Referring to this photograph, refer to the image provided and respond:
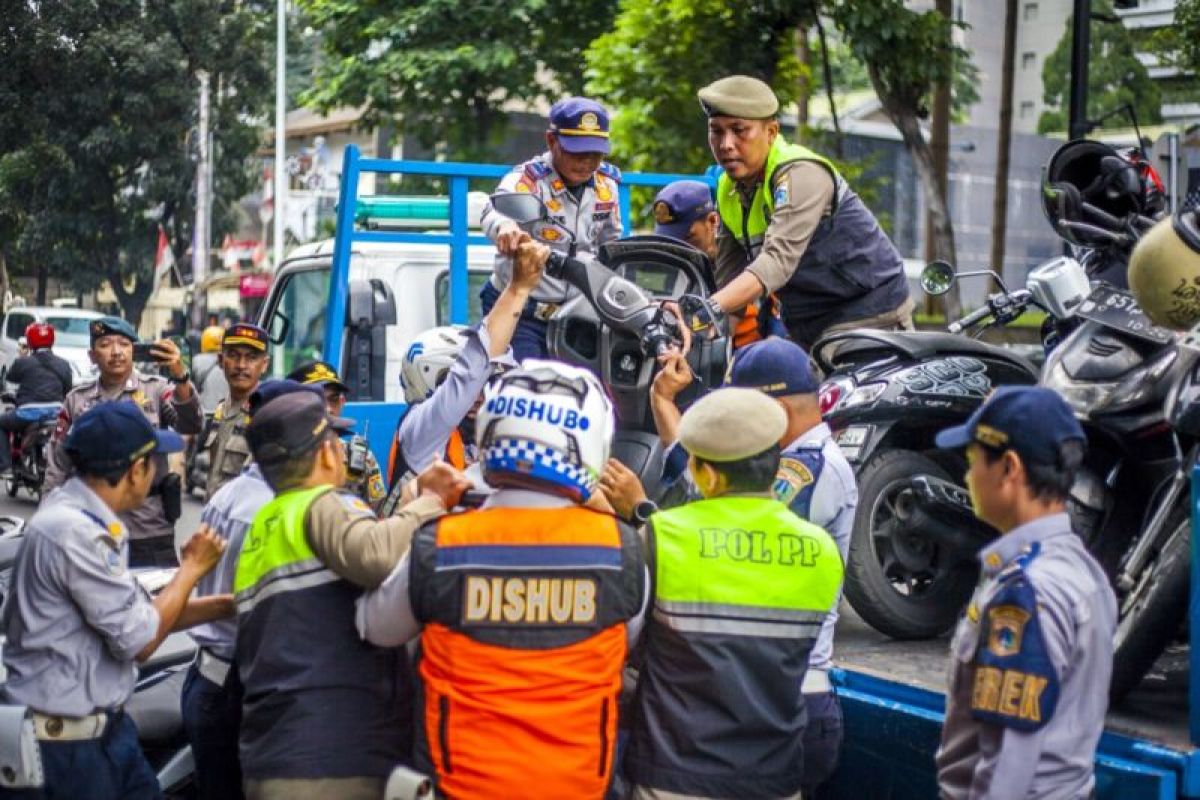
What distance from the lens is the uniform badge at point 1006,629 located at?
3.02m

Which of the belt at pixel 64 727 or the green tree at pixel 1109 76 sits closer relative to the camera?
the belt at pixel 64 727

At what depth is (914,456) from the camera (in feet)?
16.3

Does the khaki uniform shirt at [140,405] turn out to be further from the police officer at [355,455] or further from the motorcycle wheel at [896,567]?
the motorcycle wheel at [896,567]

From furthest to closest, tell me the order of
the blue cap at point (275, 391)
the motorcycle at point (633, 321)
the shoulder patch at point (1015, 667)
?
1. the motorcycle at point (633, 321)
2. the blue cap at point (275, 391)
3. the shoulder patch at point (1015, 667)

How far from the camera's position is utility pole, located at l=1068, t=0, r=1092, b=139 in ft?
42.9

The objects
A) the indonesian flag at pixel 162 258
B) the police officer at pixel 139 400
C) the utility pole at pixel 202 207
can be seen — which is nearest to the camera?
the police officer at pixel 139 400

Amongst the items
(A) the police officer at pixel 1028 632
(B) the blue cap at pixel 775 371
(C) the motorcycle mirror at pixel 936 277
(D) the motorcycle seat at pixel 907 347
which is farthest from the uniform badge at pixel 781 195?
(A) the police officer at pixel 1028 632

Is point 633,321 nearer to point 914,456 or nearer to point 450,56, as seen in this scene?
point 914,456

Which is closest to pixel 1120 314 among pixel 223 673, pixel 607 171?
pixel 607 171

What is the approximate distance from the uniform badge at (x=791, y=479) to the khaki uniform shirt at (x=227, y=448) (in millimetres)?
3169

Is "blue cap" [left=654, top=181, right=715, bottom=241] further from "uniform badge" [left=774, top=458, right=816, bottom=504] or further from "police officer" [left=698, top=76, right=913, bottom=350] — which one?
"uniform badge" [left=774, top=458, right=816, bottom=504]

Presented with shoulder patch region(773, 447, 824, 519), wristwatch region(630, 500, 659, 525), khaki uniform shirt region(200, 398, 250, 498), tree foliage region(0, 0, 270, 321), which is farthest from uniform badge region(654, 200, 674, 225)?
tree foliage region(0, 0, 270, 321)

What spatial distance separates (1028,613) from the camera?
3.02 m

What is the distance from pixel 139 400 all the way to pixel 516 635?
4658 millimetres
